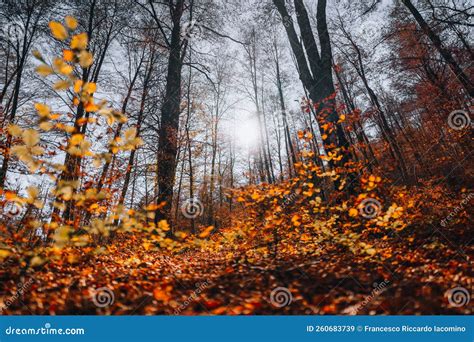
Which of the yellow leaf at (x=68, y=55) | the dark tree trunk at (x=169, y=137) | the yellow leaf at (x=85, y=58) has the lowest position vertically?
the yellow leaf at (x=68, y=55)

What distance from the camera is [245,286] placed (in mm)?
2514

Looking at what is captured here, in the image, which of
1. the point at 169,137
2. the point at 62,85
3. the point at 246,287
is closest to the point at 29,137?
the point at 62,85

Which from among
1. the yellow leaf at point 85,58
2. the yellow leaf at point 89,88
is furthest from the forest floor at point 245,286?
the yellow leaf at point 85,58

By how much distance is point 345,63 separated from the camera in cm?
1712

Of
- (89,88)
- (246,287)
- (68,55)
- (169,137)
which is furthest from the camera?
(169,137)

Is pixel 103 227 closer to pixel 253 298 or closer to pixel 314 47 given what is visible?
pixel 253 298

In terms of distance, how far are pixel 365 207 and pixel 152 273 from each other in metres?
3.04

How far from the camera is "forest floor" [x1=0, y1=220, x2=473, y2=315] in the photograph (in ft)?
6.83

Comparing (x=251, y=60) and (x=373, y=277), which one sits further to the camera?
(x=251, y=60)

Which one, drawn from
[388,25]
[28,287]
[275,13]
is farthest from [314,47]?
[388,25]

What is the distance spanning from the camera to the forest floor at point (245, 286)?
6.83 ft

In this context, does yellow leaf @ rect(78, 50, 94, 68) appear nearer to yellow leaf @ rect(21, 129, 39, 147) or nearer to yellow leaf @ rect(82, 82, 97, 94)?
yellow leaf @ rect(82, 82, 97, 94)

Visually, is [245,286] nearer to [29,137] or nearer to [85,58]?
[29,137]

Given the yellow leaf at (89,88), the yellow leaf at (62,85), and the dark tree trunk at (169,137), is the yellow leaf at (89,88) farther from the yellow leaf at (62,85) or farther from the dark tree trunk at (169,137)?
the dark tree trunk at (169,137)
